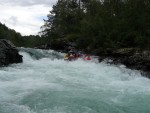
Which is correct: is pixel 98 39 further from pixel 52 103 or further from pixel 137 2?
pixel 52 103

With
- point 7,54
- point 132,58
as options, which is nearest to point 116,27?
point 132,58

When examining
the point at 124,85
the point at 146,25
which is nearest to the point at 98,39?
the point at 146,25

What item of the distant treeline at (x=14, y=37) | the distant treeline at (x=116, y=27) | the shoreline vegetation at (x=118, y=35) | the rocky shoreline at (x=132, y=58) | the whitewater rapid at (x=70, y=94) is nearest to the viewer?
the whitewater rapid at (x=70, y=94)

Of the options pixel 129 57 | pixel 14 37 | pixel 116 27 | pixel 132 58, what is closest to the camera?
pixel 132 58

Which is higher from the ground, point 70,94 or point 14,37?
point 14,37

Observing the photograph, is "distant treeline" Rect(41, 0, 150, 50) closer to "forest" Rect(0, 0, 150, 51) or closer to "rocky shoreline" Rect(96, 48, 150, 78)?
"forest" Rect(0, 0, 150, 51)

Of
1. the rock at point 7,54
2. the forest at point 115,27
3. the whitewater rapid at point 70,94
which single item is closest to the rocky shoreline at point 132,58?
the forest at point 115,27

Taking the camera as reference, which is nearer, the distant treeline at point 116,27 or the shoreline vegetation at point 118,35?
the shoreline vegetation at point 118,35

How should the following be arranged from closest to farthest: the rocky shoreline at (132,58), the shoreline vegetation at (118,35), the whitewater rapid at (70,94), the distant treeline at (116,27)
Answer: the whitewater rapid at (70,94) → the rocky shoreline at (132,58) → the shoreline vegetation at (118,35) → the distant treeline at (116,27)

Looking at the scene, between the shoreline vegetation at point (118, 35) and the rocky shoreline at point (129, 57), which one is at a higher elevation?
the shoreline vegetation at point (118, 35)

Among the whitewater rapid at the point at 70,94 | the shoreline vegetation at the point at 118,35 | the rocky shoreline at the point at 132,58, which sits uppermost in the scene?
the shoreline vegetation at the point at 118,35

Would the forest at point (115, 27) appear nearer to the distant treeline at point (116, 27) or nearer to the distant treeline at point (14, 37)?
the distant treeline at point (116, 27)

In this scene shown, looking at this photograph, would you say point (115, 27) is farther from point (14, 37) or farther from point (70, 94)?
point (14, 37)

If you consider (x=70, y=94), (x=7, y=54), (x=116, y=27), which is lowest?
(x=70, y=94)
